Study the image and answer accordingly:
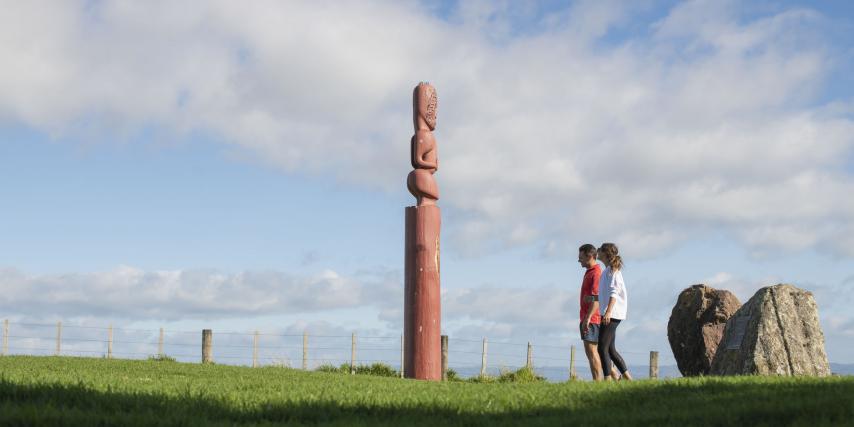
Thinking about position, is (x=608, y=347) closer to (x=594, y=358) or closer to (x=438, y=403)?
(x=594, y=358)

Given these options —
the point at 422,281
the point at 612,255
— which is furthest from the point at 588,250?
the point at 422,281

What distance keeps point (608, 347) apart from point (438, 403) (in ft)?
10.8

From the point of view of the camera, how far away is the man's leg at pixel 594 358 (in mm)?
12461

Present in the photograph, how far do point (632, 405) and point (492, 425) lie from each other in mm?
1816

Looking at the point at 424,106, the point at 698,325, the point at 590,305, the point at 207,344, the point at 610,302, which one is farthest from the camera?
the point at 207,344

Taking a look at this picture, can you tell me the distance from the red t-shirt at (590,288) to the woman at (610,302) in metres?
0.14

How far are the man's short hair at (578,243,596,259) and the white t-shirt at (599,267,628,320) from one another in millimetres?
349

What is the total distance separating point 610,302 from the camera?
12055 millimetres

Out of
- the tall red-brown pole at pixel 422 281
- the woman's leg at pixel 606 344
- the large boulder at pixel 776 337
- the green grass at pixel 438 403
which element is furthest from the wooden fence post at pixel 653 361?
the green grass at pixel 438 403

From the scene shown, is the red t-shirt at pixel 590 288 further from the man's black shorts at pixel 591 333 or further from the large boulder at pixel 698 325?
the large boulder at pixel 698 325

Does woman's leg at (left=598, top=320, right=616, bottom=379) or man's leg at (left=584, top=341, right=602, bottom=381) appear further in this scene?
man's leg at (left=584, top=341, right=602, bottom=381)

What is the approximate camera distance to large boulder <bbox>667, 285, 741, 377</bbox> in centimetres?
1822

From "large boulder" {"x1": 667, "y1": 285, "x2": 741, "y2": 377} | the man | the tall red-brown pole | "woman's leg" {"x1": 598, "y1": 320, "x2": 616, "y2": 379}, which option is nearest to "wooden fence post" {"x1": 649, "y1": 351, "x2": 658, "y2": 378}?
"large boulder" {"x1": 667, "y1": 285, "x2": 741, "y2": 377}

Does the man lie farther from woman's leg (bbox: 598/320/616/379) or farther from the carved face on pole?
the carved face on pole
